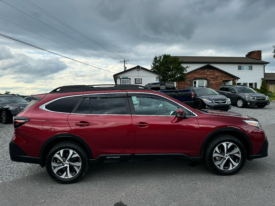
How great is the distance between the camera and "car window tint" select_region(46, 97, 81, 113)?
12.6ft

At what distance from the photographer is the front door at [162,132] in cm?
374

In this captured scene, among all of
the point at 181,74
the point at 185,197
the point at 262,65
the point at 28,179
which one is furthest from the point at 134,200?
the point at 262,65

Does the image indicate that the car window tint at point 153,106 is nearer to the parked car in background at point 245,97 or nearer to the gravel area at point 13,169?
the gravel area at point 13,169

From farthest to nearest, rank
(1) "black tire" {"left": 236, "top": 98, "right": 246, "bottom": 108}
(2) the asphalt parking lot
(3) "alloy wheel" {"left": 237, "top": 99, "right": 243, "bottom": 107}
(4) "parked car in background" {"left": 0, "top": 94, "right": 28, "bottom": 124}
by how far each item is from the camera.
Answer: (3) "alloy wheel" {"left": 237, "top": 99, "right": 243, "bottom": 107} < (1) "black tire" {"left": 236, "top": 98, "right": 246, "bottom": 108} < (4) "parked car in background" {"left": 0, "top": 94, "right": 28, "bottom": 124} < (2) the asphalt parking lot

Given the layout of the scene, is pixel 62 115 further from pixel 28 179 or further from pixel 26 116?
pixel 28 179

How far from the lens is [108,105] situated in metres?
3.93

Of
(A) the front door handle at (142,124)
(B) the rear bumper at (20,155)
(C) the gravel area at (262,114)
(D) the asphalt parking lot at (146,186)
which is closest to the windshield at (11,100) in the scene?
(D) the asphalt parking lot at (146,186)

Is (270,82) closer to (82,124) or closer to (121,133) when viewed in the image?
(121,133)

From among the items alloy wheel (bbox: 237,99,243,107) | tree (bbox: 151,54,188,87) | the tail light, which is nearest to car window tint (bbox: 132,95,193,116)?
the tail light

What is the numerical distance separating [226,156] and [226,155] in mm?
19

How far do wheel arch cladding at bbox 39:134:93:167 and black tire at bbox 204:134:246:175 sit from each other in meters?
2.20

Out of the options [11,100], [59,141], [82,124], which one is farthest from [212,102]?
[11,100]

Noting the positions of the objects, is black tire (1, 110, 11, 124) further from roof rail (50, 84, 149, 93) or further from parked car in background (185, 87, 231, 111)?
parked car in background (185, 87, 231, 111)

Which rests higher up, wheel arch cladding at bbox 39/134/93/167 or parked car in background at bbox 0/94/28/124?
parked car in background at bbox 0/94/28/124
